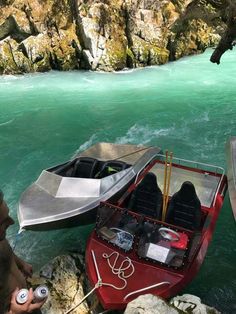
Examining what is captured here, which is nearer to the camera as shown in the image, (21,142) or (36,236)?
(36,236)

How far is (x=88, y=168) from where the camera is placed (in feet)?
32.7

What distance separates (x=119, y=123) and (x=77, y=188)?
9163 mm

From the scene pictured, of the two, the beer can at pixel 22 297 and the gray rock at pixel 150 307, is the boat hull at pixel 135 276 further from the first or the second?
the beer can at pixel 22 297

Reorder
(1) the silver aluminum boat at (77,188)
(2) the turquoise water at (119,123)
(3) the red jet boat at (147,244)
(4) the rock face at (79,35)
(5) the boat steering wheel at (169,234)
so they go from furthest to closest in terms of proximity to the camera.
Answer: (4) the rock face at (79,35) < (2) the turquoise water at (119,123) < (1) the silver aluminum boat at (77,188) < (5) the boat steering wheel at (169,234) < (3) the red jet boat at (147,244)

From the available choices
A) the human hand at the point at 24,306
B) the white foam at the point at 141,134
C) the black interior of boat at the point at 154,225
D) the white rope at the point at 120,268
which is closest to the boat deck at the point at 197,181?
the black interior of boat at the point at 154,225

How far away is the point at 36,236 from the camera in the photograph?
31.9ft

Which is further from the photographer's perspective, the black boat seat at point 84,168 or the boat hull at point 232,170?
the black boat seat at point 84,168

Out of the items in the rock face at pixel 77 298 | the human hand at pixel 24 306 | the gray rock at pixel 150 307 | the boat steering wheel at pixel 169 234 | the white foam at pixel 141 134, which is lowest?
the white foam at pixel 141 134

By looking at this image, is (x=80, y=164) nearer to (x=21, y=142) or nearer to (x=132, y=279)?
(x=132, y=279)

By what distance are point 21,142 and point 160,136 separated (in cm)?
631

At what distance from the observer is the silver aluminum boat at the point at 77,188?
8.34m

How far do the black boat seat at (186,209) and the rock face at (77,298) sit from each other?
2.07 m

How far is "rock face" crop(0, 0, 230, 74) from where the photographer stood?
29047 millimetres

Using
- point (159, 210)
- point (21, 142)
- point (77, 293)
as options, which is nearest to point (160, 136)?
point (21, 142)
